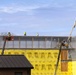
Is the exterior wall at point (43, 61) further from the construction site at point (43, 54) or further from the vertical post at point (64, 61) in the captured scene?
the vertical post at point (64, 61)

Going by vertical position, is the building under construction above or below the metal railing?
below

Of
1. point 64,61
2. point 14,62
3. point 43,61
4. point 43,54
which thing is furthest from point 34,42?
point 14,62

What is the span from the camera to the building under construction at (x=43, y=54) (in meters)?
94.2

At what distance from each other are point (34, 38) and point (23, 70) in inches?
1704

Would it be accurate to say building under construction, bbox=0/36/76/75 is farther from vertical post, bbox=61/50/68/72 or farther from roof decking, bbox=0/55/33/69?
roof decking, bbox=0/55/33/69

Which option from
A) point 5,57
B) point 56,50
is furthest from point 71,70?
point 5,57

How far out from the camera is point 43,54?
95.0 metres

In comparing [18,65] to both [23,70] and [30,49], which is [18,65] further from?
[30,49]

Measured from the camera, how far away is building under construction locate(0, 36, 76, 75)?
94.2 meters

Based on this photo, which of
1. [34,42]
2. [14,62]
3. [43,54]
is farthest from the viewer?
[34,42]

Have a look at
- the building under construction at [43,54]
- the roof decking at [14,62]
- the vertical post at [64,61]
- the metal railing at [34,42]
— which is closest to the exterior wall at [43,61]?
the building under construction at [43,54]

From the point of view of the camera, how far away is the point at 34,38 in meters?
96.8

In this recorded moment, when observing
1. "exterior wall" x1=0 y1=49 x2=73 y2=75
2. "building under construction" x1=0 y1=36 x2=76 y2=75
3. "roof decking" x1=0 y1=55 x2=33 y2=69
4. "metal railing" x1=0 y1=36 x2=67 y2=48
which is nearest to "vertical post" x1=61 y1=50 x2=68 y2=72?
"building under construction" x1=0 y1=36 x2=76 y2=75

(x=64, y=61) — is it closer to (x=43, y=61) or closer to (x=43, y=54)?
(x=43, y=61)
